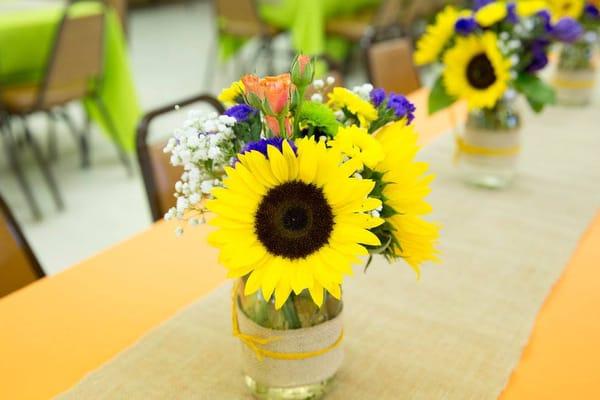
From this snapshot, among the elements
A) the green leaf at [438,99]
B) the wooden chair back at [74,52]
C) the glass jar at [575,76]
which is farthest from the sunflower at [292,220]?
the wooden chair back at [74,52]

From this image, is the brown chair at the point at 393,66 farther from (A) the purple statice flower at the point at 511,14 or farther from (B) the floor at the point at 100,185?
(A) the purple statice flower at the point at 511,14

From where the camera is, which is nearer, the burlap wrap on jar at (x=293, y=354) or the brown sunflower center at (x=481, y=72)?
the burlap wrap on jar at (x=293, y=354)

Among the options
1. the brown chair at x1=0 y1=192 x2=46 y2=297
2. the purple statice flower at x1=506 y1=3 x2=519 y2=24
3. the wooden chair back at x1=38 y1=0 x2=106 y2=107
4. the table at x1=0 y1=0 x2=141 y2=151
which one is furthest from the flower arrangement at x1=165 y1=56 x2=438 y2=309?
the table at x1=0 y1=0 x2=141 y2=151

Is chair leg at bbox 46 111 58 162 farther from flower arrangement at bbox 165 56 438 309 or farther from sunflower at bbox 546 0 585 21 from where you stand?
flower arrangement at bbox 165 56 438 309

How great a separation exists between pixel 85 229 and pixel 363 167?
2077 mm

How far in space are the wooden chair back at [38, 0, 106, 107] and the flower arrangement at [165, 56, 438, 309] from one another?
2.08m

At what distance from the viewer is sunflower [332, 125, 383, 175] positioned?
1.87ft

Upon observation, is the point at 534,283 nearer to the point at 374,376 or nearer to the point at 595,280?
the point at 595,280

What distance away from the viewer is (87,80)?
109 inches

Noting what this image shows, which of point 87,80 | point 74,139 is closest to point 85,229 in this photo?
point 87,80

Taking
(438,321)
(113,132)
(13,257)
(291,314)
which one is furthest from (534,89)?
(113,132)

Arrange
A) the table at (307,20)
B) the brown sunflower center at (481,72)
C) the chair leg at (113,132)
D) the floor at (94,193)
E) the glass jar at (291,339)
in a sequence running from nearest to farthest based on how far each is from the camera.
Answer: the glass jar at (291,339)
the brown sunflower center at (481,72)
the floor at (94,193)
the chair leg at (113,132)
the table at (307,20)

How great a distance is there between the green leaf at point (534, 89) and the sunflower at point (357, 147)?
2.32ft

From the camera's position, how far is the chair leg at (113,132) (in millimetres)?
2908
